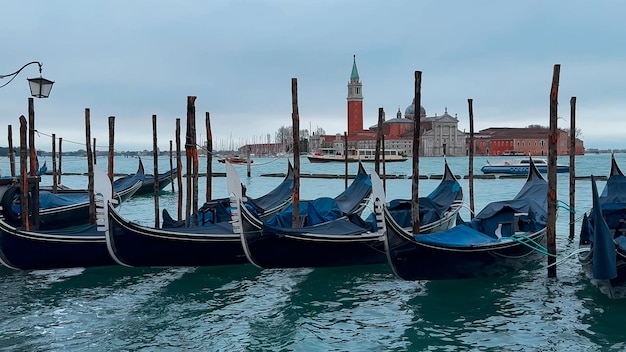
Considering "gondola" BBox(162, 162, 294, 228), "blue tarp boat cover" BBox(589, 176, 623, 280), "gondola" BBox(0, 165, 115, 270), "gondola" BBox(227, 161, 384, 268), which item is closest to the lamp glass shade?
"gondola" BBox(0, 165, 115, 270)

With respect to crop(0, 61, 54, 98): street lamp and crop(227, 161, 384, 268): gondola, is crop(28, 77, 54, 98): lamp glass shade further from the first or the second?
crop(227, 161, 384, 268): gondola

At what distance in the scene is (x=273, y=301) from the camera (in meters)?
5.88

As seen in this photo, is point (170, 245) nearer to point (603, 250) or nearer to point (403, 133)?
point (603, 250)

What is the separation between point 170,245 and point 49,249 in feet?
3.98

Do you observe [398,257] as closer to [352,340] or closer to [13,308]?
[352,340]

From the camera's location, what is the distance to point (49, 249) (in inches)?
253

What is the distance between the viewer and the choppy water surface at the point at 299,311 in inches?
186

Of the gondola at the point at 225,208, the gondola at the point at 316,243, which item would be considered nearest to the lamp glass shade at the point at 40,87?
the gondola at the point at 316,243

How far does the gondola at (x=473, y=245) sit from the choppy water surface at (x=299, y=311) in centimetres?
21

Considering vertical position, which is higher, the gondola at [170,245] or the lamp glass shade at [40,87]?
the lamp glass shade at [40,87]

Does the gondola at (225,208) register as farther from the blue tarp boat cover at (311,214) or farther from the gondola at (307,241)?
the gondola at (307,241)

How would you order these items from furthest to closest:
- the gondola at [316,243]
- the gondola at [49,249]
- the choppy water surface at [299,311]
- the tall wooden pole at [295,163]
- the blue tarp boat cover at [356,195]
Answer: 1. the blue tarp boat cover at [356,195]
2. the tall wooden pole at [295,163]
3. the gondola at [49,249]
4. the gondola at [316,243]
5. the choppy water surface at [299,311]

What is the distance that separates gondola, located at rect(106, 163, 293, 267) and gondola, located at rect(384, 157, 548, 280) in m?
1.90

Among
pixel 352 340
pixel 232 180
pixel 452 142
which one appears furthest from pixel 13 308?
pixel 452 142
